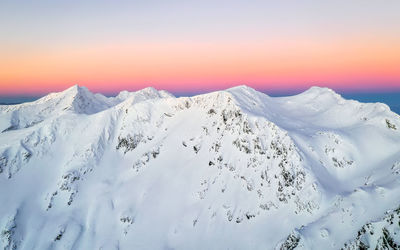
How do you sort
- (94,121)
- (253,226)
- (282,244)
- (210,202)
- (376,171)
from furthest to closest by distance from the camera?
(94,121)
(210,202)
(253,226)
(376,171)
(282,244)

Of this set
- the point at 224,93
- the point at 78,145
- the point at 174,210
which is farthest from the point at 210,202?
the point at 78,145

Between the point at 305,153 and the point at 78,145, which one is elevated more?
the point at 305,153

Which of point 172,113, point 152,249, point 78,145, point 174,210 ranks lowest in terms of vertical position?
point 152,249

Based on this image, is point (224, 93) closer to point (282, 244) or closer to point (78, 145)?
point (282, 244)

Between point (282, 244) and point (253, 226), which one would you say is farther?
point (253, 226)

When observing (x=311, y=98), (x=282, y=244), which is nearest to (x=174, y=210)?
(x=282, y=244)

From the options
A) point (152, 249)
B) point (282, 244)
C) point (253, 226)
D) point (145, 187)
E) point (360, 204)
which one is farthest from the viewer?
point (145, 187)

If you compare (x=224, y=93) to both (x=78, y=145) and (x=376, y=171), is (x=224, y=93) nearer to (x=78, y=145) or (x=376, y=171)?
(x=376, y=171)
